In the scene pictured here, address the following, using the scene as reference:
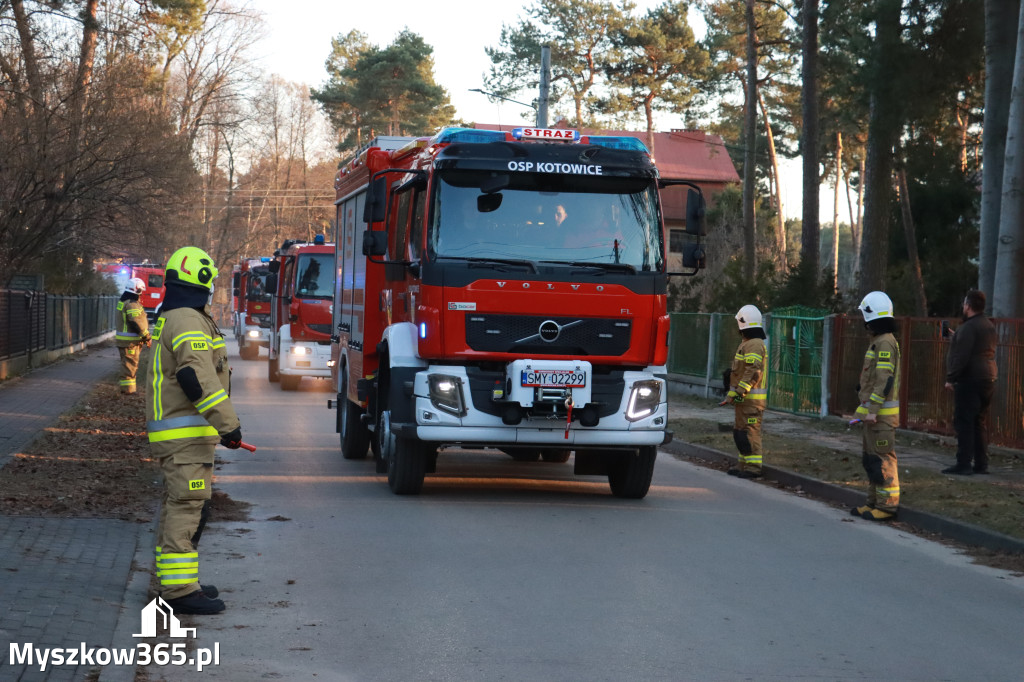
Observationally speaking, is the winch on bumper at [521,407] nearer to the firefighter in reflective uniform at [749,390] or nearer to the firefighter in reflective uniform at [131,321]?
the firefighter in reflective uniform at [749,390]

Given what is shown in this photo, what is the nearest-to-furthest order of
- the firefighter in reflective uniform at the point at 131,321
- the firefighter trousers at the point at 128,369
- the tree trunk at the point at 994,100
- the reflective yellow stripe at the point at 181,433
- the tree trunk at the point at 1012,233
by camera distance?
the reflective yellow stripe at the point at 181,433 < the tree trunk at the point at 1012,233 < the tree trunk at the point at 994,100 < the firefighter in reflective uniform at the point at 131,321 < the firefighter trousers at the point at 128,369

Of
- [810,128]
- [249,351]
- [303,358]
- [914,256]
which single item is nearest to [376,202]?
[303,358]

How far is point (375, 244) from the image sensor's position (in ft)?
38.3

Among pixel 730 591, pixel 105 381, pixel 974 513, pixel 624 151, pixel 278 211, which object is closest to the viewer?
pixel 730 591

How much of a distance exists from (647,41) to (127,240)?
26.5 meters

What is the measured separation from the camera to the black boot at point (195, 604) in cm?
686

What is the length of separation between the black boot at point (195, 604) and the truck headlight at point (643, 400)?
17.0 ft

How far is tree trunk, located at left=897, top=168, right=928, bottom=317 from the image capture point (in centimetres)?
2967

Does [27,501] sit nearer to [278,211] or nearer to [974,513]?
[974,513]

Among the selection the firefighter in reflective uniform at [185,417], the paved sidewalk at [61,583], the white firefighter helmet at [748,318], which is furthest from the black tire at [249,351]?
the firefighter in reflective uniform at [185,417]

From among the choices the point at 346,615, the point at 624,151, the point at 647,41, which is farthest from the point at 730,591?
the point at 647,41

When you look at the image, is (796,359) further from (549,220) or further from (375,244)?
(375,244)

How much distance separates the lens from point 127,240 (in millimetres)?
37281

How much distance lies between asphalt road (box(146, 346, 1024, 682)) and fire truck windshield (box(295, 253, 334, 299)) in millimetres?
12134
